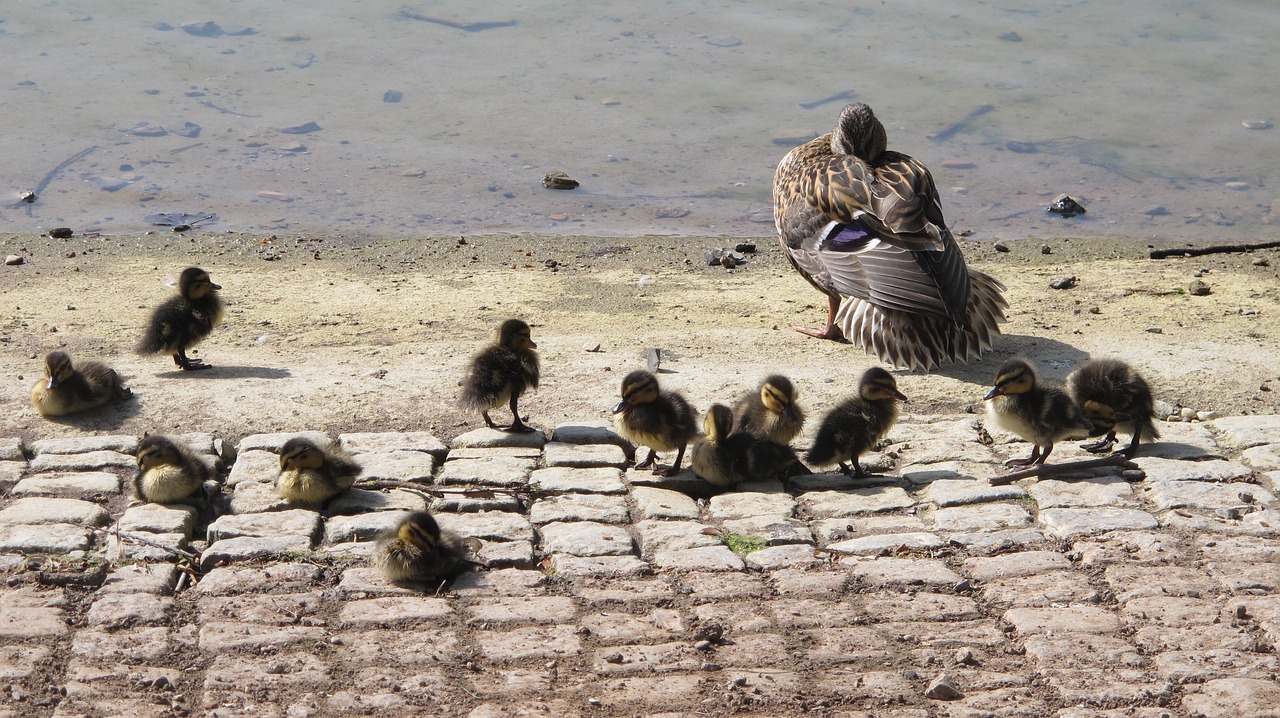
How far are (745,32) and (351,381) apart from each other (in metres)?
9.92

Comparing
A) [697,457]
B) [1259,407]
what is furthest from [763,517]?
[1259,407]

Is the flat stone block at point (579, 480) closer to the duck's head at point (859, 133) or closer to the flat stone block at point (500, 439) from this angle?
the flat stone block at point (500, 439)

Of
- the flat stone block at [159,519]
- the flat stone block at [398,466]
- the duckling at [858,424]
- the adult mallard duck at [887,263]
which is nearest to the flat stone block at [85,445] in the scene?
the flat stone block at [159,519]

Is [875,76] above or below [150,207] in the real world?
above

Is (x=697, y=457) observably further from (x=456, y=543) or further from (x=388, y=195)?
(x=388, y=195)

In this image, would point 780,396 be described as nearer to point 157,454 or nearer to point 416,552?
point 416,552

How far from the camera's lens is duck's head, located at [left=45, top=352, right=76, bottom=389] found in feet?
21.3

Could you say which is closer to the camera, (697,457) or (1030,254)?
(697,457)

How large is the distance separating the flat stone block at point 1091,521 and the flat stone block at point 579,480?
5.92ft

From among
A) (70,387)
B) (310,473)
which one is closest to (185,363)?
(70,387)

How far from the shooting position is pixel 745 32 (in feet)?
52.3

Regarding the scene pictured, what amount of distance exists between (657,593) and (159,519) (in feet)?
6.83

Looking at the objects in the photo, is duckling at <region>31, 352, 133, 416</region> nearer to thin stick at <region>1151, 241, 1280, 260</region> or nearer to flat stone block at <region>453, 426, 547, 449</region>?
flat stone block at <region>453, 426, 547, 449</region>

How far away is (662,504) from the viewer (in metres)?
5.84
